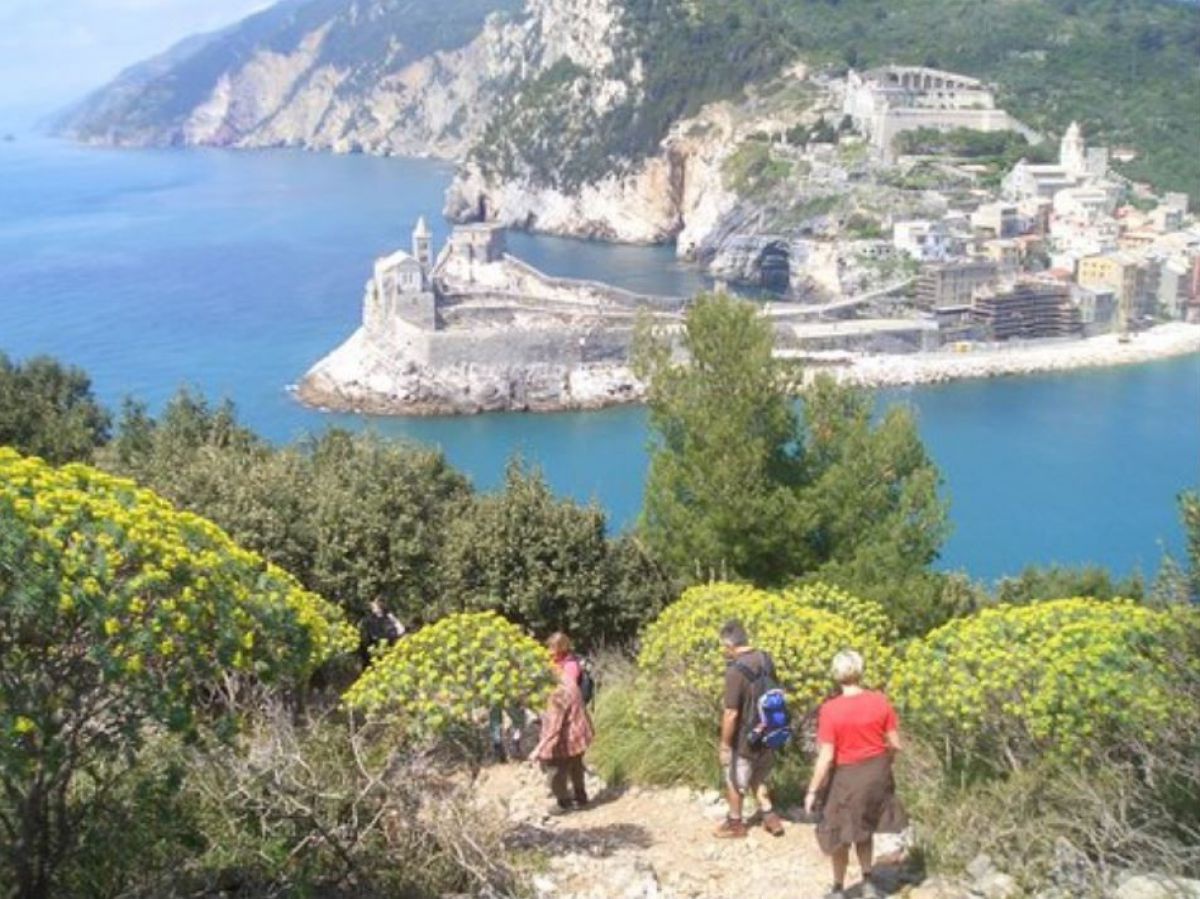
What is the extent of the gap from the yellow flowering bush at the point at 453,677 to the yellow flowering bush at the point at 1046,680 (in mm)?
1153

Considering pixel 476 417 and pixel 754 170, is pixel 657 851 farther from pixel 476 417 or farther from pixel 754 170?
pixel 754 170

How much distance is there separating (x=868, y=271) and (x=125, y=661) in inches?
1646

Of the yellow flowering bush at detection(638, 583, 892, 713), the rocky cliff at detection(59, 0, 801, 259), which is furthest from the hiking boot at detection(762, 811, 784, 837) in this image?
the rocky cliff at detection(59, 0, 801, 259)

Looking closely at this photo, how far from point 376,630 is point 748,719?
270 centimetres

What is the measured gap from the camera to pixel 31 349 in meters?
34.9

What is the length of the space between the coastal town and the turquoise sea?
148 centimetres

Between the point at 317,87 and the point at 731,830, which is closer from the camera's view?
the point at 731,830

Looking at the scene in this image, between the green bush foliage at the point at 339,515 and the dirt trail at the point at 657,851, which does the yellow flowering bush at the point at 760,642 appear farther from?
the green bush foliage at the point at 339,515

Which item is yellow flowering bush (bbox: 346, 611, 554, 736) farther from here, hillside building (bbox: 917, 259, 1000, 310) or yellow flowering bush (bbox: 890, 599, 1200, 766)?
hillside building (bbox: 917, 259, 1000, 310)

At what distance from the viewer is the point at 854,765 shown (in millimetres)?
3119

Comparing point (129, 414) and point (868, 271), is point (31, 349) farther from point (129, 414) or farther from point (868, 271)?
point (868, 271)

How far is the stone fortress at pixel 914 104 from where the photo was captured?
184 ft

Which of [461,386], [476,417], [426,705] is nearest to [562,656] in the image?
[426,705]

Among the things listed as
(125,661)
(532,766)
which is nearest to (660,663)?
(532,766)
